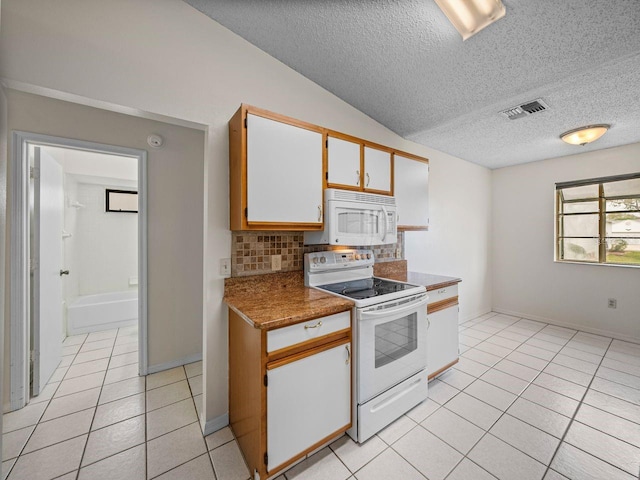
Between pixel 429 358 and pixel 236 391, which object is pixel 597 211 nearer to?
pixel 429 358

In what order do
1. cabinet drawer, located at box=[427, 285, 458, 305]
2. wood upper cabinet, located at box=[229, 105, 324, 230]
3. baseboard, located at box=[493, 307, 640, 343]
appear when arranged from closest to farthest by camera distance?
wood upper cabinet, located at box=[229, 105, 324, 230] → cabinet drawer, located at box=[427, 285, 458, 305] → baseboard, located at box=[493, 307, 640, 343]

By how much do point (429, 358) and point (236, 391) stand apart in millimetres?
1589

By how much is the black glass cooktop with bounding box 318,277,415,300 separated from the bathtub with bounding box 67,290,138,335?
3157 millimetres

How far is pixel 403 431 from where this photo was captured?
1.77m

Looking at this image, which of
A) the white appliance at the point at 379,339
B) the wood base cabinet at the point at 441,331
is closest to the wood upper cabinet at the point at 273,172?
the white appliance at the point at 379,339

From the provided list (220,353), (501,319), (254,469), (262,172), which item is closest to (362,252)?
(262,172)

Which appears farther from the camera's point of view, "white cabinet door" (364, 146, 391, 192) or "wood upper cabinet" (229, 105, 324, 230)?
"white cabinet door" (364, 146, 391, 192)

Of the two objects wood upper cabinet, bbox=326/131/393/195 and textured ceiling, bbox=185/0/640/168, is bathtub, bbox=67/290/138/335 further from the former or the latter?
textured ceiling, bbox=185/0/640/168

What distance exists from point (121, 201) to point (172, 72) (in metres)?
3.30

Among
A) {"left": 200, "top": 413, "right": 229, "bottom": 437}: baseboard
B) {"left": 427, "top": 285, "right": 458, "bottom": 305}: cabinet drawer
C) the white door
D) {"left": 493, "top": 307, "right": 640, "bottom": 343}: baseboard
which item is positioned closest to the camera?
{"left": 200, "top": 413, "right": 229, "bottom": 437}: baseboard

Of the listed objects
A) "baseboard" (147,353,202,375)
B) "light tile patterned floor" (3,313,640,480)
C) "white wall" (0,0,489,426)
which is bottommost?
"light tile patterned floor" (3,313,640,480)

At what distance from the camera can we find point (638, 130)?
8.98ft

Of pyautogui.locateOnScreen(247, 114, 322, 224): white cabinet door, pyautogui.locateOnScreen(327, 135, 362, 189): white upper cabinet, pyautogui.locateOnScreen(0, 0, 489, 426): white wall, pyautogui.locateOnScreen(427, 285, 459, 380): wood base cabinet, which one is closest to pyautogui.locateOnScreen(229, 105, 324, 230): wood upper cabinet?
pyautogui.locateOnScreen(247, 114, 322, 224): white cabinet door

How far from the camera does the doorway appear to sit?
1.92m
